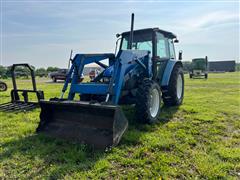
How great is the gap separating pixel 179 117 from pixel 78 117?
268cm

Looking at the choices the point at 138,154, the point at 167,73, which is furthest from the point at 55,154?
the point at 167,73

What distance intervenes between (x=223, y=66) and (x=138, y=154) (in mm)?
61251

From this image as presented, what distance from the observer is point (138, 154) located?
3.52 metres

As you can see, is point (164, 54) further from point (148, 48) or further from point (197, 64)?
point (197, 64)

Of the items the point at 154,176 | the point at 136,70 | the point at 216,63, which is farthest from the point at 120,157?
the point at 216,63

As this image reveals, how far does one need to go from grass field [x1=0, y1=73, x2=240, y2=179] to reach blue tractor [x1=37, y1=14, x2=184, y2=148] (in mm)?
282

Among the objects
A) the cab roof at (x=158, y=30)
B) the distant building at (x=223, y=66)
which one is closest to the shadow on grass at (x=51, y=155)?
the cab roof at (x=158, y=30)

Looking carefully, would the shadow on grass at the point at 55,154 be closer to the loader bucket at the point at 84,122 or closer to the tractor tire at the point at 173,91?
the loader bucket at the point at 84,122

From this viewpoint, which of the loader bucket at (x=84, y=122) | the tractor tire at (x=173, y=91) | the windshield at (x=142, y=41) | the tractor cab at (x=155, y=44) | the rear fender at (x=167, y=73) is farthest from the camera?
the tractor tire at (x=173, y=91)

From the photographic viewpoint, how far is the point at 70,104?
13.3 feet

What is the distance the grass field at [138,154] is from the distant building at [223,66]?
57855 millimetres

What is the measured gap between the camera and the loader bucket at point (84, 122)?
374 centimetres

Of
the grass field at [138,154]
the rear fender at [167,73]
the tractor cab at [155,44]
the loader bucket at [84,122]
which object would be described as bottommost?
the grass field at [138,154]

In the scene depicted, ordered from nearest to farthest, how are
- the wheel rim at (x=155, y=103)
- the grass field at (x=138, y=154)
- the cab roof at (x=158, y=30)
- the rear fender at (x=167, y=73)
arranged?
the grass field at (x=138, y=154), the wheel rim at (x=155, y=103), the cab roof at (x=158, y=30), the rear fender at (x=167, y=73)
